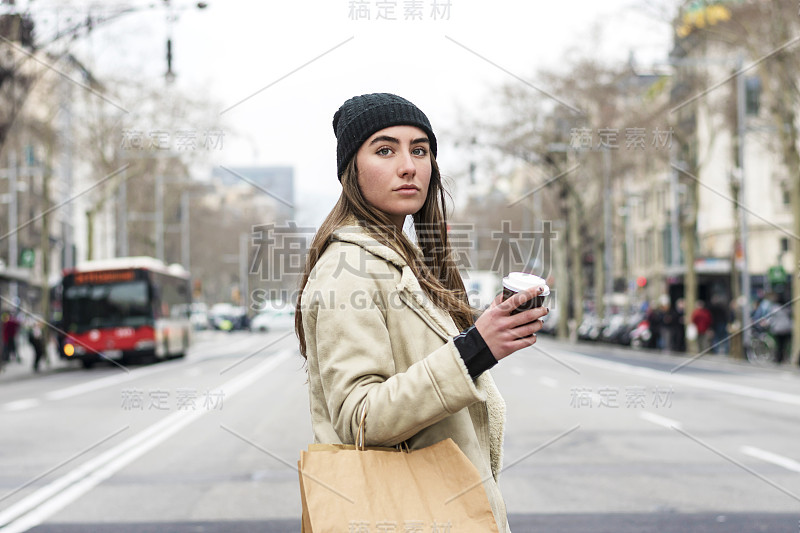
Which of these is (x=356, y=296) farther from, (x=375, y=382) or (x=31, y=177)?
(x=31, y=177)

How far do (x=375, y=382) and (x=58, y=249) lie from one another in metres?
70.2

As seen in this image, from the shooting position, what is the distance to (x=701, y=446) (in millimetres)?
10117

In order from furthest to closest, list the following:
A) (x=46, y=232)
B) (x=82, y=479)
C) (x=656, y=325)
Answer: (x=656, y=325)
(x=46, y=232)
(x=82, y=479)

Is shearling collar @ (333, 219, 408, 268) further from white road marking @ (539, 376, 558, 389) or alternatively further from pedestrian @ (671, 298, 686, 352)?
pedestrian @ (671, 298, 686, 352)

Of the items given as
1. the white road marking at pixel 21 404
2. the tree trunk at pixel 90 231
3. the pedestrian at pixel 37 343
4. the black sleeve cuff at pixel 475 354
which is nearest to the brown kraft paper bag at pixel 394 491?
the black sleeve cuff at pixel 475 354

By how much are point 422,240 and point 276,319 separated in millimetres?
1457

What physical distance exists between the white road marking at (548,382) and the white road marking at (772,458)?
27.1 feet

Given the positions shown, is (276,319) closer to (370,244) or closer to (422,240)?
(422,240)

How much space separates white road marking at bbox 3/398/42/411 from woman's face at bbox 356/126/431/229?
14335 mm

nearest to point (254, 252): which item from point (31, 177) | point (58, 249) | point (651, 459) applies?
point (651, 459)

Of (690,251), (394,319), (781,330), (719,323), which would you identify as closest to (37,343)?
(781,330)

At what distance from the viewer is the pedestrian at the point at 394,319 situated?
1.89 meters

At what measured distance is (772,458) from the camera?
895cm

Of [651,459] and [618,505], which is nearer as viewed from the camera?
[618,505]
